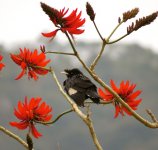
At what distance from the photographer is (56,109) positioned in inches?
2657

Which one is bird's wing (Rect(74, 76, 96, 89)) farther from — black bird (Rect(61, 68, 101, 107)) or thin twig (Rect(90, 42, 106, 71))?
thin twig (Rect(90, 42, 106, 71))

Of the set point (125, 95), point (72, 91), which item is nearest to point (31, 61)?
point (72, 91)

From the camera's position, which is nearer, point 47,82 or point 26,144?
point 26,144

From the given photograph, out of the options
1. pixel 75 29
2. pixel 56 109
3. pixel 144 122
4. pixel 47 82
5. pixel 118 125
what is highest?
pixel 47 82

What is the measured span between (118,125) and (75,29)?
63.7 meters

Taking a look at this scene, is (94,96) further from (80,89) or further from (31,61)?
(31,61)

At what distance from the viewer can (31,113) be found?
4.10 feet

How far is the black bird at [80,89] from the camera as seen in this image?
4.10 feet

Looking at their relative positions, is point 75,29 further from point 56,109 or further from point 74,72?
point 56,109

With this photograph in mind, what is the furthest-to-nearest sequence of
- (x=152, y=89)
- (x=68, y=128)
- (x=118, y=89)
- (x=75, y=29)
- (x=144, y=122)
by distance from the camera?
(x=152, y=89)
(x=68, y=128)
(x=118, y=89)
(x=75, y=29)
(x=144, y=122)

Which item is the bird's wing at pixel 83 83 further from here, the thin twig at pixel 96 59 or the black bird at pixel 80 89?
the thin twig at pixel 96 59

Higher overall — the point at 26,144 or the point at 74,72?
the point at 74,72

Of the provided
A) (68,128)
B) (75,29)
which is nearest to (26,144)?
(75,29)

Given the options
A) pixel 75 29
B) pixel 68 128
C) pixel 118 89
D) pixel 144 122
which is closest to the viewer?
pixel 144 122
